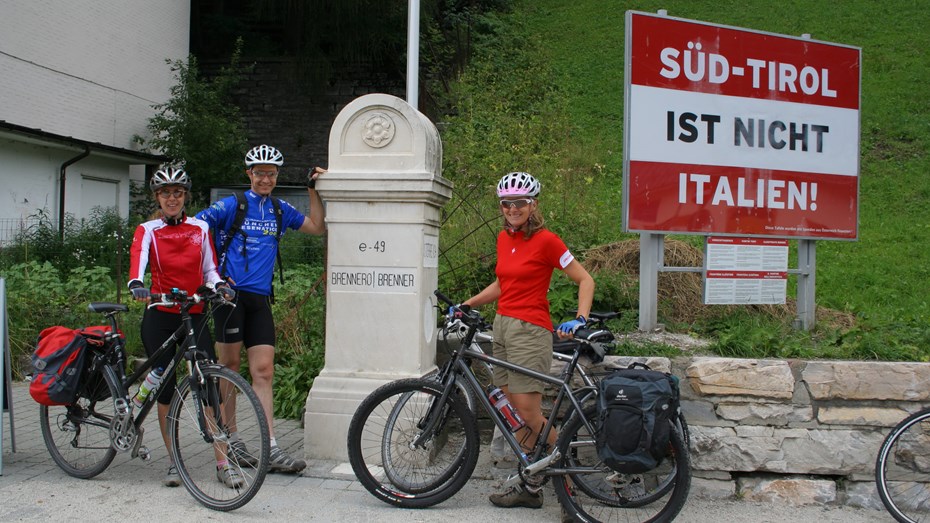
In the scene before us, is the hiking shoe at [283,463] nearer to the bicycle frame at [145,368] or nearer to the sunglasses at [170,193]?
the bicycle frame at [145,368]

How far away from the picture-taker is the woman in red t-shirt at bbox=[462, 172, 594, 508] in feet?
14.4

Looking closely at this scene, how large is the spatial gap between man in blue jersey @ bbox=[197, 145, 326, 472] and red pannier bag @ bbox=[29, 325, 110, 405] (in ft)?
2.66

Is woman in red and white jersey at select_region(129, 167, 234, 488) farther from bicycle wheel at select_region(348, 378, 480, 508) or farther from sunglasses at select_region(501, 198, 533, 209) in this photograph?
sunglasses at select_region(501, 198, 533, 209)

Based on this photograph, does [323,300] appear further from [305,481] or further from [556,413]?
[556,413]

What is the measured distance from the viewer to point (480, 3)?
942 inches

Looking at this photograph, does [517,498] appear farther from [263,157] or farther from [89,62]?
[89,62]

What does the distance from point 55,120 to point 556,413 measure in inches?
607

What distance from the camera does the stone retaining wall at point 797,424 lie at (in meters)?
4.77

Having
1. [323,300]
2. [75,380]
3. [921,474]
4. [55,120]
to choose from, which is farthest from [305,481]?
[55,120]

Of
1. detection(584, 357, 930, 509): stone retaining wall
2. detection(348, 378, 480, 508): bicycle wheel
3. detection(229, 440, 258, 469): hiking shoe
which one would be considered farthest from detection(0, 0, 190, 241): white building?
detection(584, 357, 930, 509): stone retaining wall

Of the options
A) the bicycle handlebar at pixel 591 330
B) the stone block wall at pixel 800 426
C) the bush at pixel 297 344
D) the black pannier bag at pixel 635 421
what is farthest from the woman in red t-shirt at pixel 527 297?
the bush at pixel 297 344

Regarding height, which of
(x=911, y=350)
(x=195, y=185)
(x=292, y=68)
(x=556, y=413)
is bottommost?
(x=556, y=413)

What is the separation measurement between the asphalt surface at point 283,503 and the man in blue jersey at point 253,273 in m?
0.36

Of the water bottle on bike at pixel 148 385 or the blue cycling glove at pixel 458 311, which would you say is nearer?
the blue cycling glove at pixel 458 311
